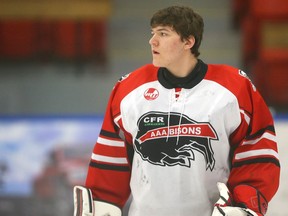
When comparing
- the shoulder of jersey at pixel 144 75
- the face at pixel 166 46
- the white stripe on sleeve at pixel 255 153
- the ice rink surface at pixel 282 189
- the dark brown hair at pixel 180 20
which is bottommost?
the ice rink surface at pixel 282 189

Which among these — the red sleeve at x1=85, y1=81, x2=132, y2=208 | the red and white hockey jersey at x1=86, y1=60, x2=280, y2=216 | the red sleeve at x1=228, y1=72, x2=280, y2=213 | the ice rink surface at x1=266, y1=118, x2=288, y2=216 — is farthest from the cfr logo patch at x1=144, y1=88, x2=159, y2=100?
the ice rink surface at x1=266, y1=118, x2=288, y2=216

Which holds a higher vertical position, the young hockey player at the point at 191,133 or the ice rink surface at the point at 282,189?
the young hockey player at the point at 191,133

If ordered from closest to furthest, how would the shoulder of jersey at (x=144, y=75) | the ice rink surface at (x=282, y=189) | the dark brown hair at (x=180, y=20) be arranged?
1. the dark brown hair at (x=180, y=20)
2. the shoulder of jersey at (x=144, y=75)
3. the ice rink surface at (x=282, y=189)

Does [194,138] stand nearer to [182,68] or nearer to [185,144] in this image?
[185,144]

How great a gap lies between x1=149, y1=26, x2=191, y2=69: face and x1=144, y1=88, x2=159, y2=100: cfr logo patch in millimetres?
80

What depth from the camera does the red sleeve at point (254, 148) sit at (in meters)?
1.96

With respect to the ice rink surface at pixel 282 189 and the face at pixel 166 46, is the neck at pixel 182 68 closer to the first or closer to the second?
the face at pixel 166 46

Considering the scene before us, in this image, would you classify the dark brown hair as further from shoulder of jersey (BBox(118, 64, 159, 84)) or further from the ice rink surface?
the ice rink surface

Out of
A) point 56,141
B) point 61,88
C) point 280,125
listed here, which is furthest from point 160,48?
point 61,88

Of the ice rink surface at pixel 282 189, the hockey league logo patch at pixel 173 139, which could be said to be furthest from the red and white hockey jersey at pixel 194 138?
the ice rink surface at pixel 282 189

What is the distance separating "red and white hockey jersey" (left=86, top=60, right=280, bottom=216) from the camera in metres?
1.94

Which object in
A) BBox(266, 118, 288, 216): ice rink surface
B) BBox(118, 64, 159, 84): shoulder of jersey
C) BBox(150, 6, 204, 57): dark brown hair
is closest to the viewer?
BBox(150, 6, 204, 57): dark brown hair

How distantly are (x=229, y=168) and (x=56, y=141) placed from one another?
5.98 feet

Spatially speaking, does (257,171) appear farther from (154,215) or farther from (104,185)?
(104,185)
